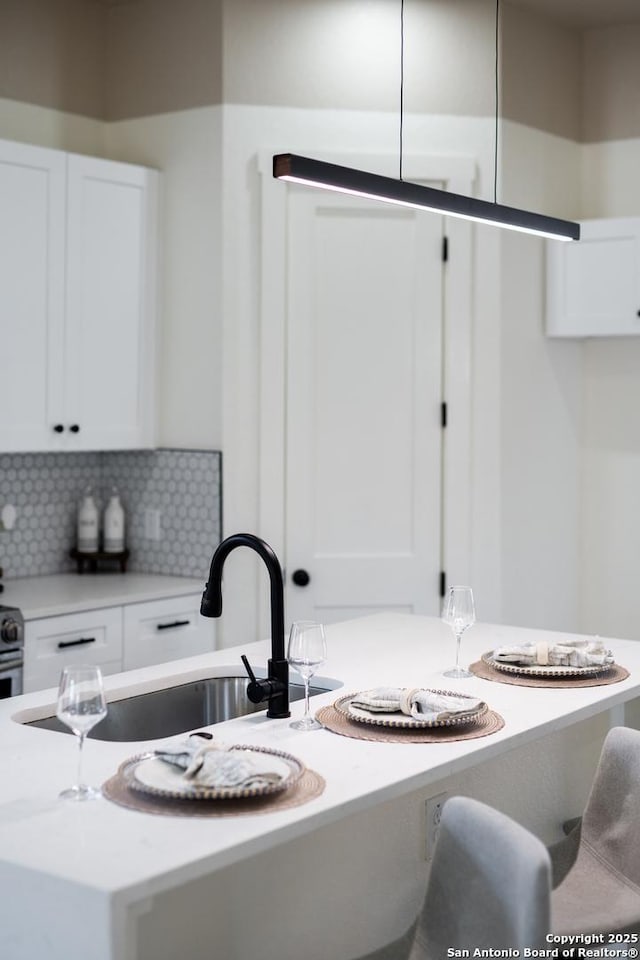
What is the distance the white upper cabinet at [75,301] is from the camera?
3.93 meters

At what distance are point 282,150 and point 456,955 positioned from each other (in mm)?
3011

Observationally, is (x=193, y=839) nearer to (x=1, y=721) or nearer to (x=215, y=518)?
(x=1, y=721)

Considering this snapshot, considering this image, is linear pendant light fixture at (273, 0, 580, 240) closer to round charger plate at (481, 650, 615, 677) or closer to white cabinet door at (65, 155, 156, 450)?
round charger plate at (481, 650, 615, 677)

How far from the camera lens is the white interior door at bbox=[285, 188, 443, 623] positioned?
4246 millimetres

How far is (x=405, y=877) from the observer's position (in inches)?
100

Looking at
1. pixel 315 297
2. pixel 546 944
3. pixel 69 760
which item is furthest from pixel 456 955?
pixel 315 297

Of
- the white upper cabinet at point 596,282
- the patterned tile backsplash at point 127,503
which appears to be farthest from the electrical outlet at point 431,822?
the white upper cabinet at point 596,282

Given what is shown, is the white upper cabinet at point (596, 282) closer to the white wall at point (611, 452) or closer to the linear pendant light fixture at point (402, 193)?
the white wall at point (611, 452)

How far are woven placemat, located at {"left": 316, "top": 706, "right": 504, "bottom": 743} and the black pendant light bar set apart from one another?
Result: 3.50 ft

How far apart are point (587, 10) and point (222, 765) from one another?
3609mm

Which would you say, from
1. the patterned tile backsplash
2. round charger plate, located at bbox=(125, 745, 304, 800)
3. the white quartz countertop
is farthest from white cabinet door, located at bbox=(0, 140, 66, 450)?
round charger plate, located at bbox=(125, 745, 304, 800)

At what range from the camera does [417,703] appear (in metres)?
2.29

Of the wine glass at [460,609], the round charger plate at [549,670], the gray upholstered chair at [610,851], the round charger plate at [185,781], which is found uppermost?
the wine glass at [460,609]

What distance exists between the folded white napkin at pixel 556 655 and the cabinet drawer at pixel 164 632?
1575 millimetres
